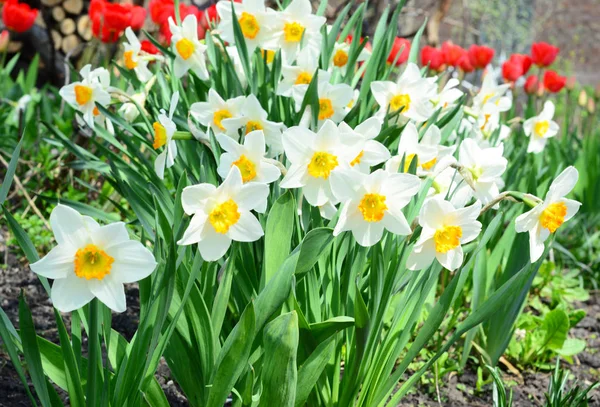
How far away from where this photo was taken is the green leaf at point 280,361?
1.07m

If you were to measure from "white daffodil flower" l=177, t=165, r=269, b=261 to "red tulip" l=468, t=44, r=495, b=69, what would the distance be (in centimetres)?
223

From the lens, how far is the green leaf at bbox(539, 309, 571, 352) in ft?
6.11

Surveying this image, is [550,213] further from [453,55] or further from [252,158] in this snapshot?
[453,55]

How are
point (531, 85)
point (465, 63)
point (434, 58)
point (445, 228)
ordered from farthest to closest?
point (531, 85)
point (465, 63)
point (434, 58)
point (445, 228)

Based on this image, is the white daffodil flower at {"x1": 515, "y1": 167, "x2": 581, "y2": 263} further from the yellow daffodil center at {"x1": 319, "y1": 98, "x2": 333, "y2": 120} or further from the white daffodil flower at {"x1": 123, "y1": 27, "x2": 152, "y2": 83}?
the white daffodil flower at {"x1": 123, "y1": 27, "x2": 152, "y2": 83}

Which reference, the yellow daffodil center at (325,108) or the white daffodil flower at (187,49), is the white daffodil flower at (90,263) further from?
the white daffodil flower at (187,49)

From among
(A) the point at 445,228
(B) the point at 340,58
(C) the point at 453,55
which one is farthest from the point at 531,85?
(A) the point at 445,228

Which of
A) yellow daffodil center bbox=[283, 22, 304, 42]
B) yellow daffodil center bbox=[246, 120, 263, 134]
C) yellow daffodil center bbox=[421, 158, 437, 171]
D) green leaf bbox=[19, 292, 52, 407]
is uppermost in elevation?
yellow daffodil center bbox=[283, 22, 304, 42]

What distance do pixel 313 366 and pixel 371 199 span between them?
30cm

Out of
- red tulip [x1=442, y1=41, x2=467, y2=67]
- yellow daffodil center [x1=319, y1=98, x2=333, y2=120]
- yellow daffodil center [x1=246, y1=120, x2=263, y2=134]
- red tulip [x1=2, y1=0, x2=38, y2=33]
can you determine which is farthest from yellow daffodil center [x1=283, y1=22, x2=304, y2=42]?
red tulip [x1=2, y1=0, x2=38, y2=33]

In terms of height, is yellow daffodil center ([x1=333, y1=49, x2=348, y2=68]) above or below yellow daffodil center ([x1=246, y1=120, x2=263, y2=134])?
below

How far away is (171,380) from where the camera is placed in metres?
1.67

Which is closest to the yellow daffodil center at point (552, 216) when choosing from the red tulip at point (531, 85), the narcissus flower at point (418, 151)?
the narcissus flower at point (418, 151)

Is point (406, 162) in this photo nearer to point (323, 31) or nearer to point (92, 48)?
point (323, 31)
